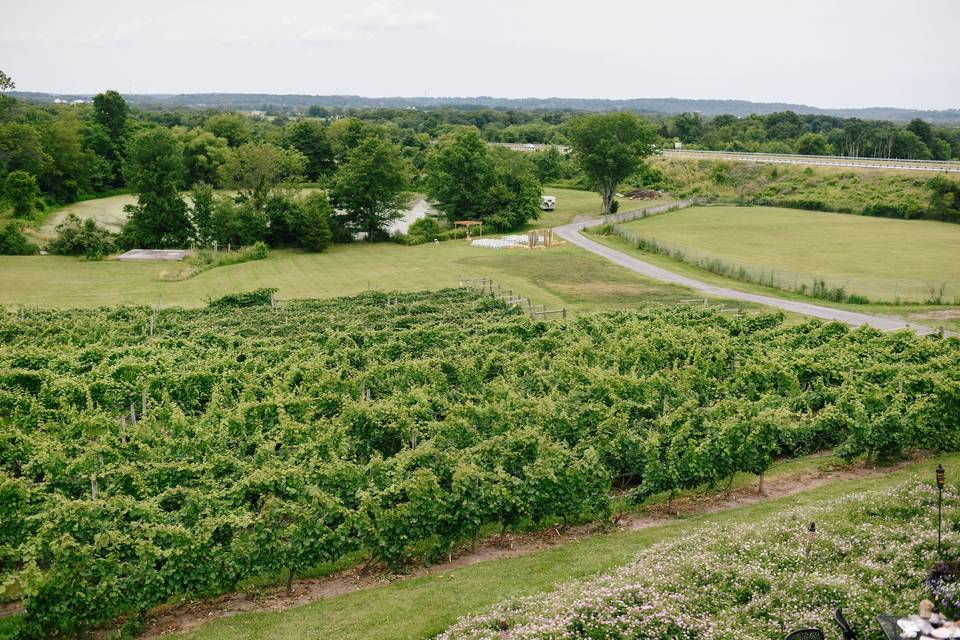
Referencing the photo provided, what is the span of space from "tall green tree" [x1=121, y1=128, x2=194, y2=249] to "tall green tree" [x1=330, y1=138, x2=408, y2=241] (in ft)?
43.1

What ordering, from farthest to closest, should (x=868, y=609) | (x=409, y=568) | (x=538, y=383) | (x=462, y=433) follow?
1. (x=538, y=383)
2. (x=462, y=433)
3. (x=409, y=568)
4. (x=868, y=609)

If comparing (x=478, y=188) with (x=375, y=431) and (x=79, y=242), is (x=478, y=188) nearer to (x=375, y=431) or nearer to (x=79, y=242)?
(x=79, y=242)

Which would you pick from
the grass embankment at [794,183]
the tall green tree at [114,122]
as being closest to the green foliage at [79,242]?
the tall green tree at [114,122]

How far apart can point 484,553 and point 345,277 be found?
37101mm

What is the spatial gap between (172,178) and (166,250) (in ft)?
25.6

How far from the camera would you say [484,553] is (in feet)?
54.0

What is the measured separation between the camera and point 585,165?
3152 inches

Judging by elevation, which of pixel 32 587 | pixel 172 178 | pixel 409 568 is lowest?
pixel 409 568

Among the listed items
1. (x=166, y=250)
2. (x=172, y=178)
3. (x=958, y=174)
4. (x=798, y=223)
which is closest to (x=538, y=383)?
(x=166, y=250)

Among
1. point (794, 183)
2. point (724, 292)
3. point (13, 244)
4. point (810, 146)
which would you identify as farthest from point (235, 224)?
point (810, 146)

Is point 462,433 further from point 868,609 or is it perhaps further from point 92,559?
point 868,609

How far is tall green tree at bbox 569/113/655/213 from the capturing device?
7788cm

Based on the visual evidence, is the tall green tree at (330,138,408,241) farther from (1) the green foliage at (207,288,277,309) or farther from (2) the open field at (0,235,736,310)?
(1) the green foliage at (207,288,277,309)

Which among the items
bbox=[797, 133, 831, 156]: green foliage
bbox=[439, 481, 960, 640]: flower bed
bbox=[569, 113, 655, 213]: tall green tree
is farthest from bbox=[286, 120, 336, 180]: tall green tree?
bbox=[439, 481, 960, 640]: flower bed
